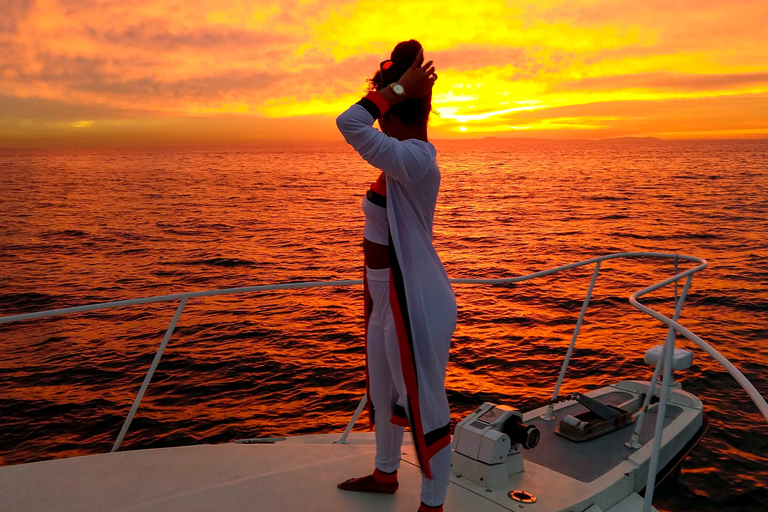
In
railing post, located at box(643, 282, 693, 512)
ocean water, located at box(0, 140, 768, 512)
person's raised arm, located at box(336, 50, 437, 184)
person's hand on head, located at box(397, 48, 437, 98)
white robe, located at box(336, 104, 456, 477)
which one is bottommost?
ocean water, located at box(0, 140, 768, 512)

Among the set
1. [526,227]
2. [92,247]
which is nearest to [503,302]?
[526,227]

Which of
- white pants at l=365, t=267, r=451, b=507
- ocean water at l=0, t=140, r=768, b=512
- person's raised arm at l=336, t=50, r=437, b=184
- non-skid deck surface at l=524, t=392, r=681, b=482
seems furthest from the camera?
ocean water at l=0, t=140, r=768, b=512

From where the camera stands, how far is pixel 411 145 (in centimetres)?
189

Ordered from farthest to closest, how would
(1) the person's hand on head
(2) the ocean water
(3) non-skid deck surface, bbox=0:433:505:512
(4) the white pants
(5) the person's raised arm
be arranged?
1. (2) the ocean water
2. (3) non-skid deck surface, bbox=0:433:505:512
3. (4) the white pants
4. (1) the person's hand on head
5. (5) the person's raised arm

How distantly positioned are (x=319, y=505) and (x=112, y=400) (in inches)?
353

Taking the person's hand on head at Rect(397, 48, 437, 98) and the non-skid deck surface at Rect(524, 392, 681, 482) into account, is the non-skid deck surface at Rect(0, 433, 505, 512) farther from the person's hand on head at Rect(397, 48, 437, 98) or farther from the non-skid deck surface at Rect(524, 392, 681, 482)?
the person's hand on head at Rect(397, 48, 437, 98)

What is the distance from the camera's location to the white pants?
6.91 ft

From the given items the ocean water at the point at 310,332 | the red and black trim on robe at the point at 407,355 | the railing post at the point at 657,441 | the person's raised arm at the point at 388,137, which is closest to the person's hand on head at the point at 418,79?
the person's raised arm at the point at 388,137

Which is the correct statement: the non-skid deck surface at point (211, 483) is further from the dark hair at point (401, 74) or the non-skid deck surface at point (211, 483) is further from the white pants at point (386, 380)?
the dark hair at point (401, 74)

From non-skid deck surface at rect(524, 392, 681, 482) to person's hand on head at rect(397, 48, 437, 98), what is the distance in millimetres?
2167

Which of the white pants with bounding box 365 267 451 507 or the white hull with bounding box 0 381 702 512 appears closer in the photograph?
the white pants with bounding box 365 267 451 507

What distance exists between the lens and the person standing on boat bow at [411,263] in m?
1.92

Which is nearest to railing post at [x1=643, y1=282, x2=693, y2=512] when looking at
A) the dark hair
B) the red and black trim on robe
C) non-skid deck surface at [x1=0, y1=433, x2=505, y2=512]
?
non-skid deck surface at [x1=0, y1=433, x2=505, y2=512]

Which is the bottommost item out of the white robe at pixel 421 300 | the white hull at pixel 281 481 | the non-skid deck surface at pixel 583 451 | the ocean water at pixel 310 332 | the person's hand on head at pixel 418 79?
the ocean water at pixel 310 332
